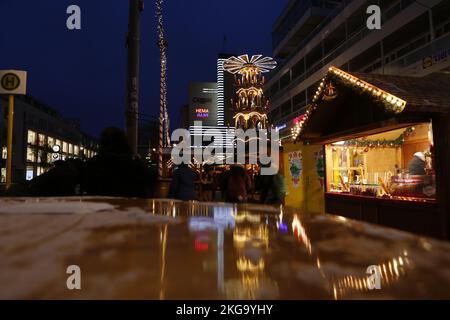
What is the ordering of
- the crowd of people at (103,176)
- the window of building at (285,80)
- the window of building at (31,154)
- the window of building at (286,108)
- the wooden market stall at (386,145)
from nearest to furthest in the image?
the crowd of people at (103,176), the wooden market stall at (386,145), the window of building at (286,108), the window of building at (285,80), the window of building at (31,154)

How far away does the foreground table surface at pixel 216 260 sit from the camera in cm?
56

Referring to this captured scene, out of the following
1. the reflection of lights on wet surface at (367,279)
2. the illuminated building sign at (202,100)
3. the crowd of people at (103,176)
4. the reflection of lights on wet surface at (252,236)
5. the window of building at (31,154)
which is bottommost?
the reflection of lights on wet surface at (367,279)

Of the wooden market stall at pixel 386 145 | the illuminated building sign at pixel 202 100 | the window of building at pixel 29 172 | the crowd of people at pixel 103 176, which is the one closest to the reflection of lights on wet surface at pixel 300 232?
the crowd of people at pixel 103 176

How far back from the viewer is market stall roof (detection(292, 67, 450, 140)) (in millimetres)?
5039

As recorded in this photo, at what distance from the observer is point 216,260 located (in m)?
0.75

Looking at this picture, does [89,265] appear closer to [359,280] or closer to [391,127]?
[359,280]

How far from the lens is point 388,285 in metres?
0.59

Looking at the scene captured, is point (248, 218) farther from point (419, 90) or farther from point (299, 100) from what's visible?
point (299, 100)

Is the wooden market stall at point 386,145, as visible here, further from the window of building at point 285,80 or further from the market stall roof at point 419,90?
the window of building at point 285,80

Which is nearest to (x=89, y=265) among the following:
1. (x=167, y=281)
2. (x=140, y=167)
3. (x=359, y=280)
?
(x=167, y=281)

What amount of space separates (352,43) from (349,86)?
1916 centimetres

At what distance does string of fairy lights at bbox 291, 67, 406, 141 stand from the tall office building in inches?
389

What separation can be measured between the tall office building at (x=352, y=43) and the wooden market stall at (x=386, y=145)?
9.34 meters
